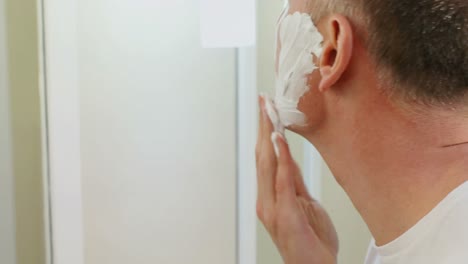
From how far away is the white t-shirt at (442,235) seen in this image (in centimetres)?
48

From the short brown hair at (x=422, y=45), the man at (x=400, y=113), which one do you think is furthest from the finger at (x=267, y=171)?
the short brown hair at (x=422, y=45)

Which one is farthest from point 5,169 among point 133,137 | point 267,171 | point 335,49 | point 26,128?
point 335,49

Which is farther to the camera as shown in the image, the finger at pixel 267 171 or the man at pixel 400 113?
the finger at pixel 267 171

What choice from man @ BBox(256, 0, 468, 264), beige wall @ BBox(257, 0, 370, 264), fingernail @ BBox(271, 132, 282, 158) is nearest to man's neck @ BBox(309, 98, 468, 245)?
man @ BBox(256, 0, 468, 264)

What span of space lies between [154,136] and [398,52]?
512mm

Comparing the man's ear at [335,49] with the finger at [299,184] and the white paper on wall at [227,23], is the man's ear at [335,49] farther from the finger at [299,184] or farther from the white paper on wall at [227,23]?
the white paper on wall at [227,23]

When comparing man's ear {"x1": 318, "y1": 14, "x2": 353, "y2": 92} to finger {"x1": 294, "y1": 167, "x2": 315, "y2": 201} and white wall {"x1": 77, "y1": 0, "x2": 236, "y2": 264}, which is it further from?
white wall {"x1": 77, "y1": 0, "x2": 236, "y2": 264}

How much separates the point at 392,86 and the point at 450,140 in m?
0.07

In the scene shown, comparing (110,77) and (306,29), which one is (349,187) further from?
(110,77)

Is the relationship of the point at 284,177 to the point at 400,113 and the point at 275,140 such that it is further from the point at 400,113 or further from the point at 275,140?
the point at 400,113

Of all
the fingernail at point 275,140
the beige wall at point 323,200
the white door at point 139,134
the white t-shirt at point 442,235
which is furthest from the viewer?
the beige wall at point 323,200

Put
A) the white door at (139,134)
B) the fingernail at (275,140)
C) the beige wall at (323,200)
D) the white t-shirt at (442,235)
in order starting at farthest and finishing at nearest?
the beige wall at (323,200) < the white door at (139,134) < the fingernail at (275,140) < the white t-shirt at (442,235)

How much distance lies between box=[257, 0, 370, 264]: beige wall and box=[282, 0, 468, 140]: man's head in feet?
1.28

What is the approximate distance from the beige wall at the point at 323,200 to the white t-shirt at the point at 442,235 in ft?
1.40
